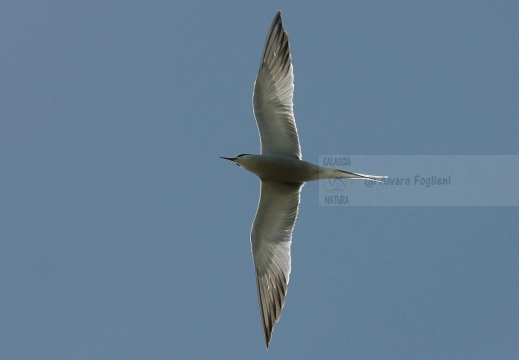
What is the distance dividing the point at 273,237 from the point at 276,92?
103 inches

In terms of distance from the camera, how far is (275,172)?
12.1 meters

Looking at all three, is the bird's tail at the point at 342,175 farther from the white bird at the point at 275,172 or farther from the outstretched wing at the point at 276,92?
the outstretched wing at the point at 276,92

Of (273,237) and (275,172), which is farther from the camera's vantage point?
(273,237)

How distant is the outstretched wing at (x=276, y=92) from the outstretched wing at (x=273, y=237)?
720 mm

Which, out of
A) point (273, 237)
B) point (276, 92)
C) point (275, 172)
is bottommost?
point (273, 237)

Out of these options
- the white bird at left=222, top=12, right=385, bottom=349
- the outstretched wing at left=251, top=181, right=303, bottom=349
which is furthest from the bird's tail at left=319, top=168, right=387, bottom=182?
the outstretched wing at left=251, top=181, right=303, bottom=349

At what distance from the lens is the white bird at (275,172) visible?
12000mm

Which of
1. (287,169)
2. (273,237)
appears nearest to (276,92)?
(287,169)

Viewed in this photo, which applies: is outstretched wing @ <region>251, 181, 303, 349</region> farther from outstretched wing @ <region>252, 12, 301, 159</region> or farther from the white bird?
outstretched wing @ <region>252, 12, 301, 159</region>

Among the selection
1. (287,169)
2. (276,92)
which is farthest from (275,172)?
(276,92)

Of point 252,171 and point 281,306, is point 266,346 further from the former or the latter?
point 252,171

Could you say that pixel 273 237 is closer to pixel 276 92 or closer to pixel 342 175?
pixel 342 175

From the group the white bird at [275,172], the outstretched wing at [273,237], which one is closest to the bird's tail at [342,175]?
the white bird at [275,172]

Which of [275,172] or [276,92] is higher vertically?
[276,92]
